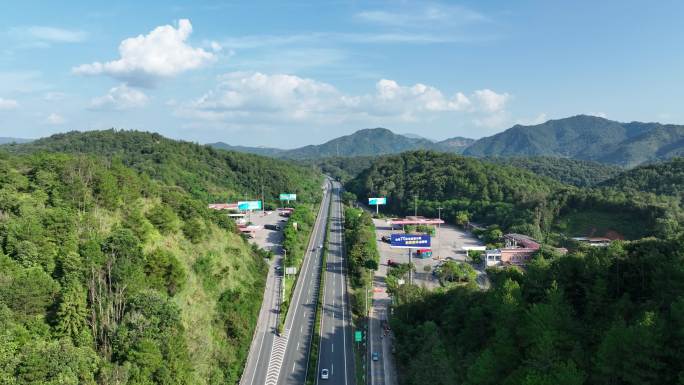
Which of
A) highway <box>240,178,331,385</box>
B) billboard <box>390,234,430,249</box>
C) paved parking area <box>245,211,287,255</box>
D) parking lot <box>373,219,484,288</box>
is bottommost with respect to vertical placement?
highway <box>240,178,331,385</box>

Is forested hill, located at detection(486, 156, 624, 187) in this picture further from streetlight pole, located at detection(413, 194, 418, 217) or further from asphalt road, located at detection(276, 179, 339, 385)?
asphalt road, located at detection(276, 179, 339, 385)

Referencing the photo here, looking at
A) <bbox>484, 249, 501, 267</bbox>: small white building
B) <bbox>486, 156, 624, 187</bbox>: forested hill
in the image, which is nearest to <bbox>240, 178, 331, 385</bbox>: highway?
<bbox>484, 249, 501, 267</bbox>: small white building

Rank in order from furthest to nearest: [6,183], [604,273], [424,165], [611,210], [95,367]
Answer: [424,165], [611,210], [6,183], [604,273], [95,367]

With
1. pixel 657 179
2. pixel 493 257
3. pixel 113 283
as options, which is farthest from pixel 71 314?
pixel 657 179

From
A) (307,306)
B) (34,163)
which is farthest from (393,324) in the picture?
(34,163)

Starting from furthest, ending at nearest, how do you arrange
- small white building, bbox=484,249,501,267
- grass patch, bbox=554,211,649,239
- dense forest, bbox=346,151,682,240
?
dense forest, bbox=346,151,682,240, grass patch, bbox=554,211,649,239, small white building, bbox=484,249,501,267

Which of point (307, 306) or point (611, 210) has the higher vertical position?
point (611, 210)

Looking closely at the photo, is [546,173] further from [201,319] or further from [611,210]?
[201,319]
